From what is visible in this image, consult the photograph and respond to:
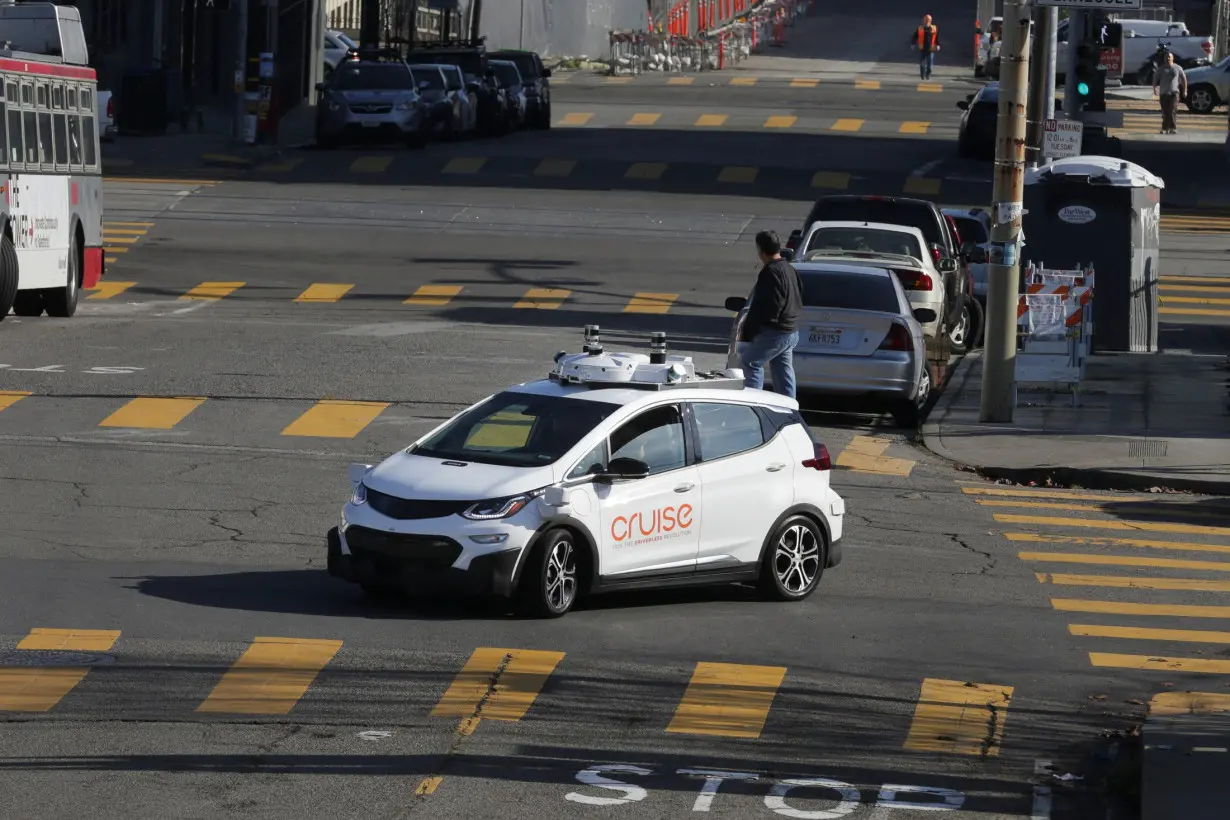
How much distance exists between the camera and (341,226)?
37.7 meters

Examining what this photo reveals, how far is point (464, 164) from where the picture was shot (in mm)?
46000

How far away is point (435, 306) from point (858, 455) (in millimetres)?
10697

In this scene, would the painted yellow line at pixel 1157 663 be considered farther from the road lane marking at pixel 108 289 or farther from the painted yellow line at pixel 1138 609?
the road lane marking at pixel 108 289

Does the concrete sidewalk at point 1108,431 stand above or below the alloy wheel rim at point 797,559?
below

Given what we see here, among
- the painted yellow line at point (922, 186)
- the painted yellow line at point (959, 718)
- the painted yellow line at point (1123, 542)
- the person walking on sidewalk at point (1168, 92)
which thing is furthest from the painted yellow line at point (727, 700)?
the person walking on sidewalk at point (1168, 92)

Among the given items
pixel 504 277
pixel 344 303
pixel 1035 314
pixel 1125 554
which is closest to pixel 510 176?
pixel 504 277

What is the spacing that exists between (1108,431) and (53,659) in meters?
13.0

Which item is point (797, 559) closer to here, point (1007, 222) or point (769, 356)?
point (769, 356)

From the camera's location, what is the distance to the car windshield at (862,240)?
25.1 meters

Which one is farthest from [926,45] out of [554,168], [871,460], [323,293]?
[871,460]

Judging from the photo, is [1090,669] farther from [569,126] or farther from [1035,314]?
[569,126]

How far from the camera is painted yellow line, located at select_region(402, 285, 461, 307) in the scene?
99.2 feet

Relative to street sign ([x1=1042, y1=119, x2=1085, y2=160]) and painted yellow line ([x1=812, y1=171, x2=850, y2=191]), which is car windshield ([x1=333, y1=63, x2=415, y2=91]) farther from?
street sign ([x1=1042, y1=119, x2=1085, y2=160])

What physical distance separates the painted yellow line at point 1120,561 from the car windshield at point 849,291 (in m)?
6.00
